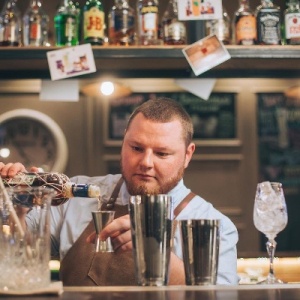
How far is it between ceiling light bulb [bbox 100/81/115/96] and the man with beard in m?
0.80

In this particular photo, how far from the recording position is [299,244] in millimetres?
3176

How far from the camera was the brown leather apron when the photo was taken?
2.03 meters

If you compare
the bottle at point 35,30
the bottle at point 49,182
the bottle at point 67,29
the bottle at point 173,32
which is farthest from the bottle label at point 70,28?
the bottle at point 49,182

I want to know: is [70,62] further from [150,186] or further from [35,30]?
[150,186]

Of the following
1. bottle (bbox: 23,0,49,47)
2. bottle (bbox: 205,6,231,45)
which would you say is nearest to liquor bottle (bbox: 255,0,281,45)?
bottle (bbox: 205,6,231,45)

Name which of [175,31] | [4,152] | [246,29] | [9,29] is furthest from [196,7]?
[4,152]

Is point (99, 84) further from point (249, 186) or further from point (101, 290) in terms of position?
point (101, 290)

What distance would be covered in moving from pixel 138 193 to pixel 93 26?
82cm

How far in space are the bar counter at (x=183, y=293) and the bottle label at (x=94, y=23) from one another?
1.70 meters

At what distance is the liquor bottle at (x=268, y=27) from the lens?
2559mm

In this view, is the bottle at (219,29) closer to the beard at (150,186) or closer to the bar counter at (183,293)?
the beard at (150,186)

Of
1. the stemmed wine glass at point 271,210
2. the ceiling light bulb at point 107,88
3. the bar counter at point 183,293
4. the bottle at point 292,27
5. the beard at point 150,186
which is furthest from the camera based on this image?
the ceiling light bulb at point 107,88

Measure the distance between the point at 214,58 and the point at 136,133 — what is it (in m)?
0.54

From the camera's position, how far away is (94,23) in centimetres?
259
